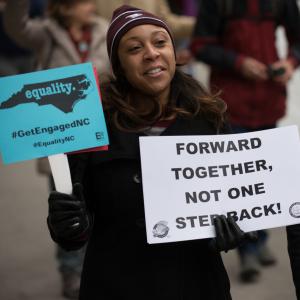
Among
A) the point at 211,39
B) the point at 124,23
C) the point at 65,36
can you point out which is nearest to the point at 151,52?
the point at 124,23

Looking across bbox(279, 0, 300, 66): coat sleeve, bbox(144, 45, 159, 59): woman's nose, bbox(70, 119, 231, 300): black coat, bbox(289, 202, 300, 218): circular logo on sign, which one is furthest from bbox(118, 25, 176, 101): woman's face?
bbox(279, 0, 300, 66): coat sleeve

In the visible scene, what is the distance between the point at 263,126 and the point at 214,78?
1.42 ft

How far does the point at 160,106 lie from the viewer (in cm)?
205

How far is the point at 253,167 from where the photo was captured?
6.43 feet

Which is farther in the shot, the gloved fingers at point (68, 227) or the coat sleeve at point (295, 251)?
the coat sleeve at point (295, 251)

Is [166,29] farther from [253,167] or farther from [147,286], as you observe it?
[147,286]

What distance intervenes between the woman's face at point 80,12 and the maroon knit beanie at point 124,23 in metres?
1.59

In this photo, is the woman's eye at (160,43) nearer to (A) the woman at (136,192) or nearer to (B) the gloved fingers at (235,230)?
(A) the woman at (136,192)

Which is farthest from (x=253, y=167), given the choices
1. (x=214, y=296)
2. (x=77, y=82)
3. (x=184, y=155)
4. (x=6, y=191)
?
(x=6, y=191)

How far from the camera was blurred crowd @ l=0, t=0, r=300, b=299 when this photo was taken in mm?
3666

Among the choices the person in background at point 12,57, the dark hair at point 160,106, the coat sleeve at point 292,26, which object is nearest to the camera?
the dark hair at point 160,106

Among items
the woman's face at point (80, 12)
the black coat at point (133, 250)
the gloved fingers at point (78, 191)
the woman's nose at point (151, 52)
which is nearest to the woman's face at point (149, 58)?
the woman's nose at point (151, 52)

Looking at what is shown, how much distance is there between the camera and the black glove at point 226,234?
6.03 feet

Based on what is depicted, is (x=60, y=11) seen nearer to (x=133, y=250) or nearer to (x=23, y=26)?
(x=23, y=26)
